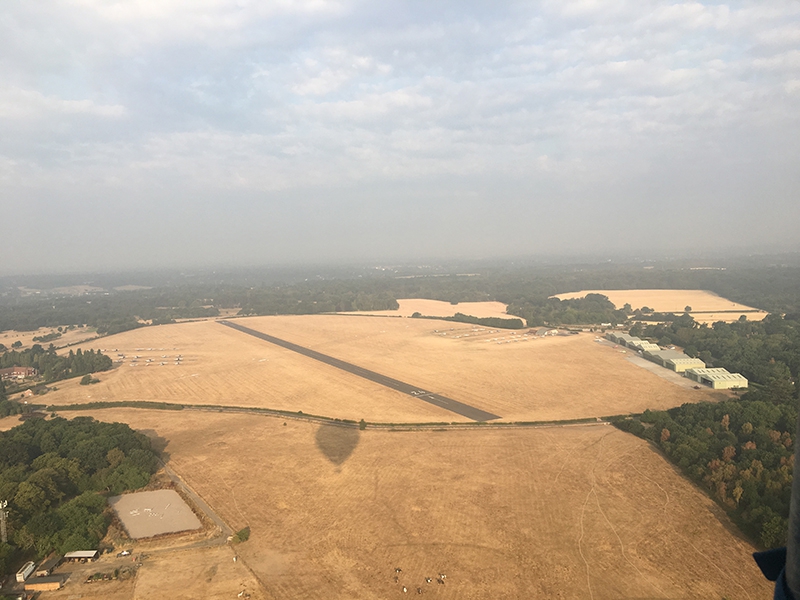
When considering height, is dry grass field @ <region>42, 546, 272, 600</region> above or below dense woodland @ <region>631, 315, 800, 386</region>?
below

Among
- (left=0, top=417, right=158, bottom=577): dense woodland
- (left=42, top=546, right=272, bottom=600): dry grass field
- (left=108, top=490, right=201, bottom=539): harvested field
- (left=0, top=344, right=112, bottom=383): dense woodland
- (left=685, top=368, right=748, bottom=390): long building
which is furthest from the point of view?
(left=0, top=344, right=112, bottom=383): dense woodland

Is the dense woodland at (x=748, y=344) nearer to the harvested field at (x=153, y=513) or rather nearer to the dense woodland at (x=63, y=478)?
the harvested field at (x=153, y=513)

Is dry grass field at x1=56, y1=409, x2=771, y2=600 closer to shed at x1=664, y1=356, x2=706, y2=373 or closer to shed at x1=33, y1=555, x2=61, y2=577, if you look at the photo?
shed at x1=33, y1=555, x2=61, y2=577

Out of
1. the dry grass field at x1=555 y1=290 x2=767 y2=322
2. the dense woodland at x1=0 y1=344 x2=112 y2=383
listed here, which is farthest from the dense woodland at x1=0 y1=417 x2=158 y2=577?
the dry grass field at x1=555 y1=290 x2=767 y2=322

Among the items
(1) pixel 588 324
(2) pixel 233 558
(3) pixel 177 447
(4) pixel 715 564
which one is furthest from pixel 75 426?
(1) pixel 588 324

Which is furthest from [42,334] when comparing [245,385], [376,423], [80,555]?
[80,555]

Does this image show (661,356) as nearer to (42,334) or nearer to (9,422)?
(9,422)
